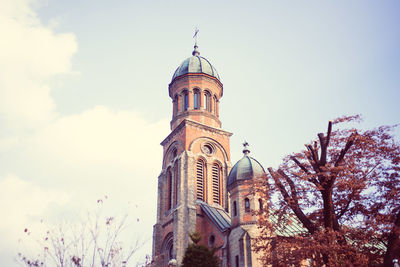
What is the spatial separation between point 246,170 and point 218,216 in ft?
14.9

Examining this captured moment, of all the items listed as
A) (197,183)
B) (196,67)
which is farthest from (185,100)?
(197,183)

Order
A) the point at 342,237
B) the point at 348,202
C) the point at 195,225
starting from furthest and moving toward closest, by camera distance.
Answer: the point at 195,225, the point at 348,202, the point at 342,237

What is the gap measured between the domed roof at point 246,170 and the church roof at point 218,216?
9.28 feet

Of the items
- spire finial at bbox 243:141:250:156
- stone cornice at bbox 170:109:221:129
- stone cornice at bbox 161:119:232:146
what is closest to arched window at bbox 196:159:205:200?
stone cornice at bbox 161:119:232:146

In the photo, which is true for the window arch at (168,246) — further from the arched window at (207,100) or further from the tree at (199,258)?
the arched window at (207,100)

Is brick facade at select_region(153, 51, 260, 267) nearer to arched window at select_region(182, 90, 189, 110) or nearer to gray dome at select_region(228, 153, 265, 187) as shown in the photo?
arched window at select_region(182, 90, 189, 110)

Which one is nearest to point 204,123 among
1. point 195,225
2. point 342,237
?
point 195,225

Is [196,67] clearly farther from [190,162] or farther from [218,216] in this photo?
[218,216]

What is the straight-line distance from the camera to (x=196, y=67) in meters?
39.3

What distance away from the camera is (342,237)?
1477 centimetres

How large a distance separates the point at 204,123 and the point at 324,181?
2173 cm

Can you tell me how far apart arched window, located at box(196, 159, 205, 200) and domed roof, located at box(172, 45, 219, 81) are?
979 centimetres

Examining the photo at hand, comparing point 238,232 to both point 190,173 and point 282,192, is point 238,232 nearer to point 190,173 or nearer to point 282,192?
point 190,173

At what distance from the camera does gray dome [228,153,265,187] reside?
93.8 ft
